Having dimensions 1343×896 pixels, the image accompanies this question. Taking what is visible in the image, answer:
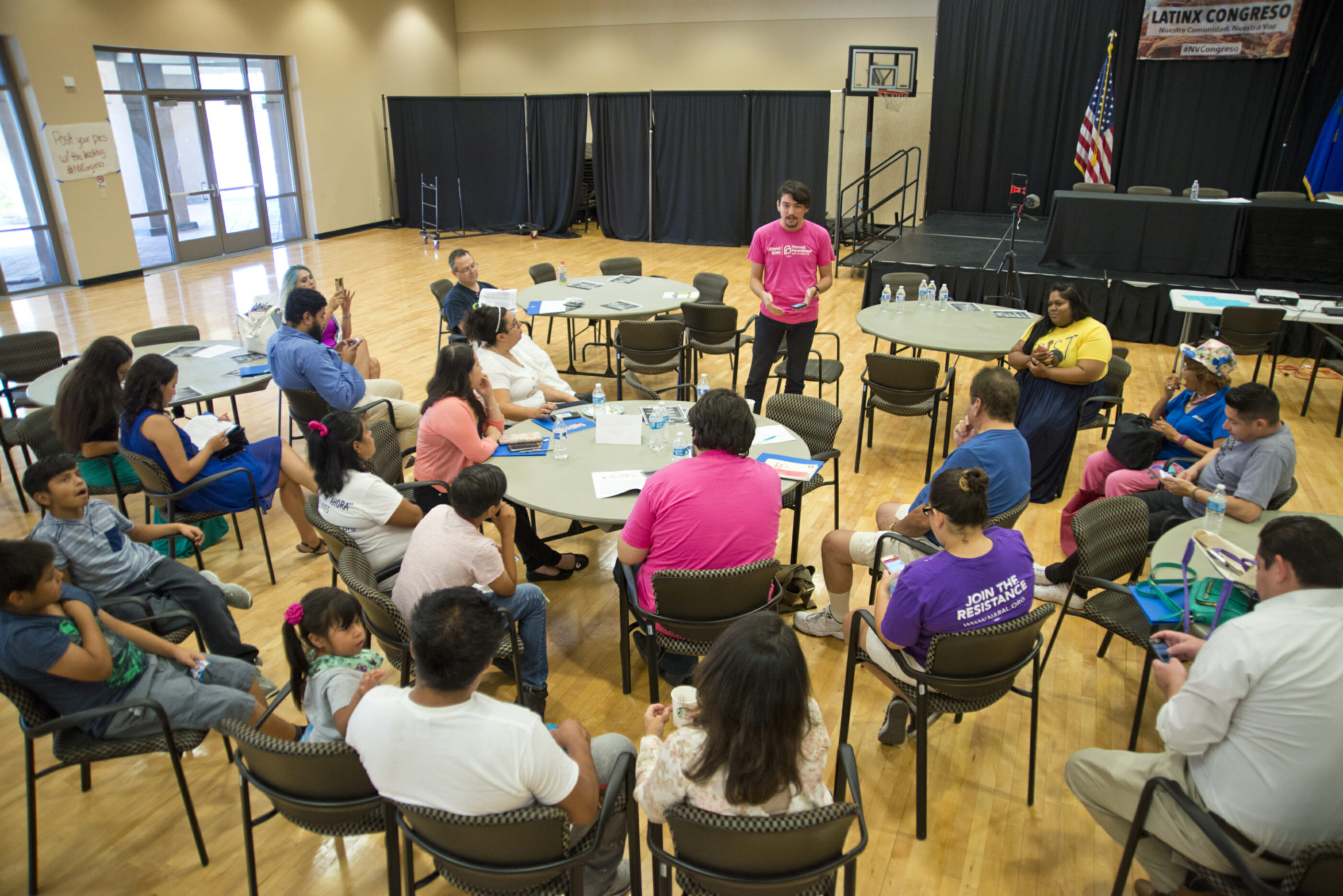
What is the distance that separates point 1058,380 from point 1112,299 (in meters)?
4.21

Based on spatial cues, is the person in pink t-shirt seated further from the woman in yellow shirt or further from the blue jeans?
the woman in yellow shirt

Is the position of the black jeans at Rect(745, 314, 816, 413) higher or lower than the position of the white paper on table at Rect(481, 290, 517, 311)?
lower

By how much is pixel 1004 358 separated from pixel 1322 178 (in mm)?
9085

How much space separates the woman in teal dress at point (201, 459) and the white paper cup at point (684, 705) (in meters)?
2.53

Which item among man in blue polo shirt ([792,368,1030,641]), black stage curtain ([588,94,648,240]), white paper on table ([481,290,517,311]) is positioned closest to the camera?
man in blue polo shirt ([792,368,1030,641])

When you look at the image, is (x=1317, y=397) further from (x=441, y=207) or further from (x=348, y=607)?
(x=441, y=207)

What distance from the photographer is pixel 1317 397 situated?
265 inches

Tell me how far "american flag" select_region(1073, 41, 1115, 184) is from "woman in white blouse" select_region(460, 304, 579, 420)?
1033 centimetres

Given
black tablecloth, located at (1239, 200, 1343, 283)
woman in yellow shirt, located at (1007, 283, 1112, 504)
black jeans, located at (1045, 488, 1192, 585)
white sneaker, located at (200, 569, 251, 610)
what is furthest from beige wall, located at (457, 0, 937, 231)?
white sneaker, located at (200, 569, 251, 610)

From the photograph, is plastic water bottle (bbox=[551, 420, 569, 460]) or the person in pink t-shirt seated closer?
the person in pink t-shirt seated

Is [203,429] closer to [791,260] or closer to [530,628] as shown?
[530,628]

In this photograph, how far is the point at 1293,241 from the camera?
8188 millimetres

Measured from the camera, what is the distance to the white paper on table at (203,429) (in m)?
3.98

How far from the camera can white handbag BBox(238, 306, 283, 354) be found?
17.1ft
